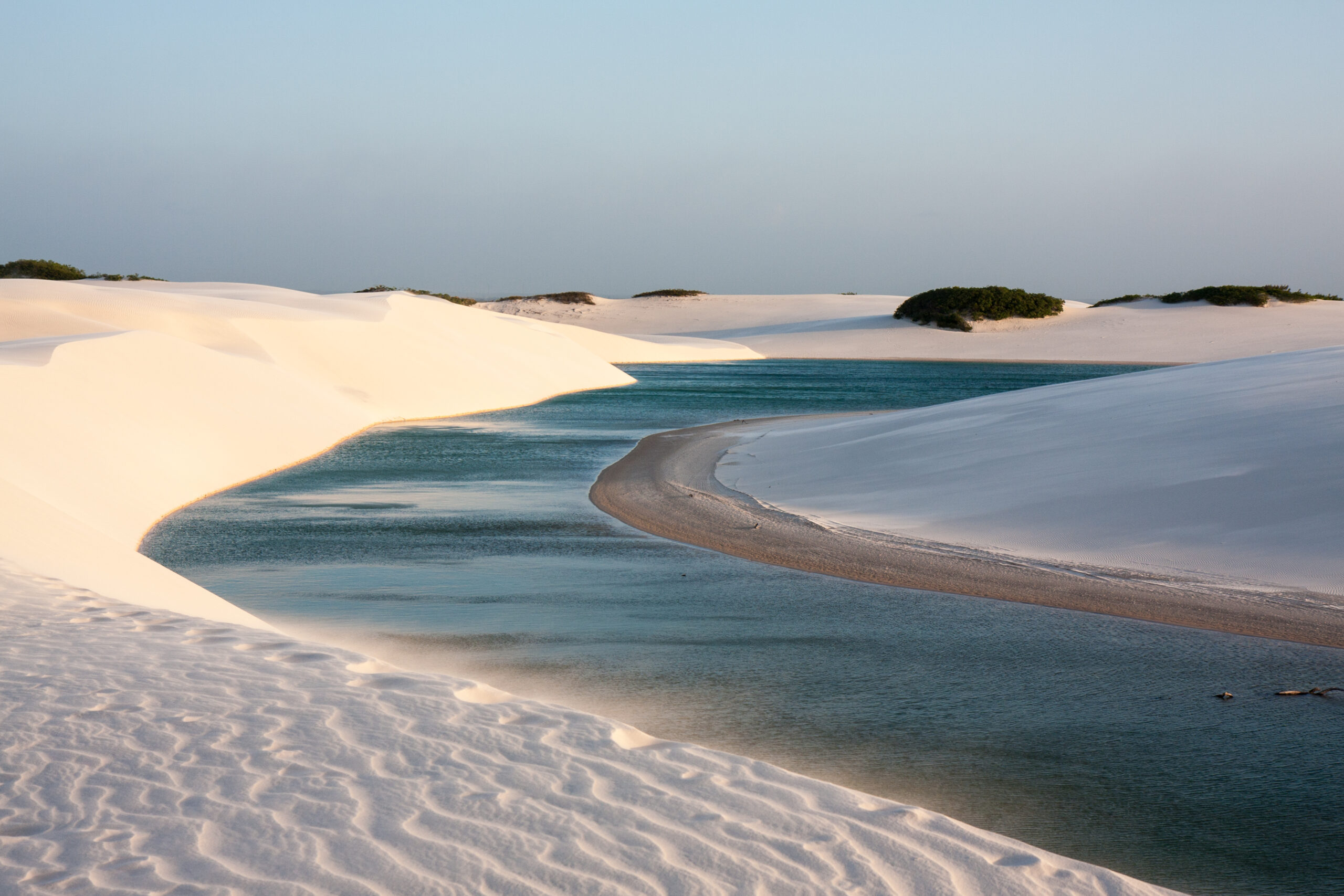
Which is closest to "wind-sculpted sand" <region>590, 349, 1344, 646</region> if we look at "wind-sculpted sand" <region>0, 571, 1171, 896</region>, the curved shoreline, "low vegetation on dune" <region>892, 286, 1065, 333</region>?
the curved shoreline

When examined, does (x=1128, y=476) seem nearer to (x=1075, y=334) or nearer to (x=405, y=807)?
(x=405, y=807)

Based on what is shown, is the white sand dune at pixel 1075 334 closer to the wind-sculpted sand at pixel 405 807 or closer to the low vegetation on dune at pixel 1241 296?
the low vegetation on dune at pixel 1241 296

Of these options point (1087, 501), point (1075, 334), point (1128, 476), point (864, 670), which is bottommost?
point (864, 670)

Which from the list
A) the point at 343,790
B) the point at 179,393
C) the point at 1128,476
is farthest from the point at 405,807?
the point at 179,393

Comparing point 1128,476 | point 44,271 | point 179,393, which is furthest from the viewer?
point 44,271

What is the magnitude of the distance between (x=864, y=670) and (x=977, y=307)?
2601 inches

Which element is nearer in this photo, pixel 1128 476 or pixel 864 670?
pixel 864 670

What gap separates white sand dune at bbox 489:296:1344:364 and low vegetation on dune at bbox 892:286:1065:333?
2.22 feet

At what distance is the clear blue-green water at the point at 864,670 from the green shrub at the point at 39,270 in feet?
165

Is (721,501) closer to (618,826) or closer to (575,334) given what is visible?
(618,826)

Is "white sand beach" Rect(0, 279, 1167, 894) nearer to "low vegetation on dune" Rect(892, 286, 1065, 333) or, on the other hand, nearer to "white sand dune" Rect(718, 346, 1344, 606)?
"white sand dune" Rect(718, 346, 1344, 606)

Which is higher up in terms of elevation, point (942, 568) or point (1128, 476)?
point (1128, 476)

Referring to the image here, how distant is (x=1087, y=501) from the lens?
927cm

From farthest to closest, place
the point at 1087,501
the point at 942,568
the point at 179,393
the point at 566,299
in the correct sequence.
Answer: the point at 566,299
the point at 179,393
the point at 1087,501
the point at 942,568
